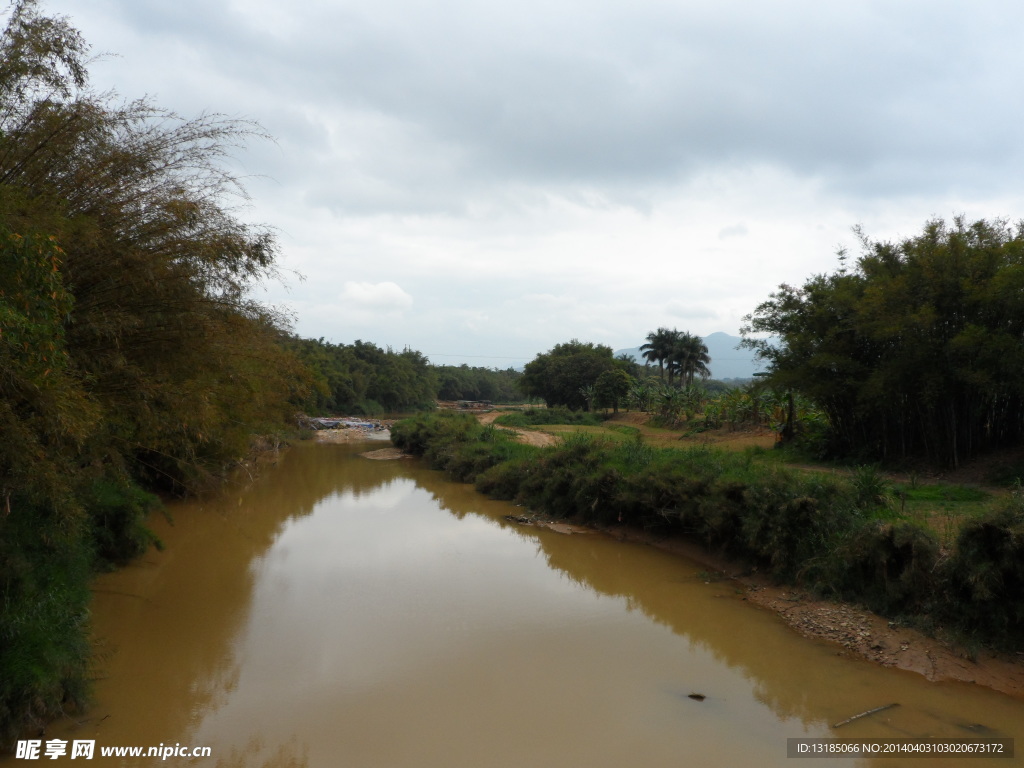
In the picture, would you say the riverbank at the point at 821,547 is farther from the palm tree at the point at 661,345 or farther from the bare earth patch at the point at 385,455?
the palm tree at the point at 661,345

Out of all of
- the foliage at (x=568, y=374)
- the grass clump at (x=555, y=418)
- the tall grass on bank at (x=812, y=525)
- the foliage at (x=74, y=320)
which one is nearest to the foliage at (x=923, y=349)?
the tall grass on bank at (x=812, y=525)

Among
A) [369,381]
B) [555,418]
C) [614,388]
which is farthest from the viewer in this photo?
[369,381]

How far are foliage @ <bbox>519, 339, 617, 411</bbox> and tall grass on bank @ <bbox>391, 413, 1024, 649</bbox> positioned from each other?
32364mm

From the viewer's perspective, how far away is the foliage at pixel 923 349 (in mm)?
12930

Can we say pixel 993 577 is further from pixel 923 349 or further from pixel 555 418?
pixel 555 418

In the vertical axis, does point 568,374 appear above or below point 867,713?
above

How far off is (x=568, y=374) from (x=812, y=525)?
41532mm

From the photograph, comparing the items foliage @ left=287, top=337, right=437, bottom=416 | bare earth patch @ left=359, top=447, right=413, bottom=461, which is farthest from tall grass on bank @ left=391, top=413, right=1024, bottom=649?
foliage @ left=287, top=337, right=437, bottom=416

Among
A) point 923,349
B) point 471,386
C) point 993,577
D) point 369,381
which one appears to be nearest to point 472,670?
point 993,577

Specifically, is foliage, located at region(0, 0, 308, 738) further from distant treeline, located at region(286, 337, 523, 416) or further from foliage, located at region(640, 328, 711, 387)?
foliage, located at region(640, 328, 711, 387)

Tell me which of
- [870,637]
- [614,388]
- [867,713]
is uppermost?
[614,388]

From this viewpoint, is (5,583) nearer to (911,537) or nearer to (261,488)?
(911,537)

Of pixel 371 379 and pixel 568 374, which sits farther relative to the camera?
pixel 371 379

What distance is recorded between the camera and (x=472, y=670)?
7789 millimetres
